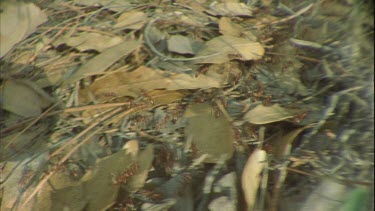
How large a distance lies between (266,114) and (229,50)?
19 cm

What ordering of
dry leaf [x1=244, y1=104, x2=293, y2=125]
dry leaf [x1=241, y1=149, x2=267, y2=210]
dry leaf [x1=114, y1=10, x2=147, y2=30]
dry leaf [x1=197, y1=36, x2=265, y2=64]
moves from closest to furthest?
dry leaf [x1=241, y1=149, x2=267, y2=210], dry leaf [x1=244, y1=104, x2=293, y2=125], dry leaf [x1=197, y1=36, x2=265, y2=64], dry leaf [x1=114, y1=10, x2=147, y2=30]

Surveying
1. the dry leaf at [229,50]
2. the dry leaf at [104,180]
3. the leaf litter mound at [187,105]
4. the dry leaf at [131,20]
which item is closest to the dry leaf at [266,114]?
the leaf litter mound at [187,105]

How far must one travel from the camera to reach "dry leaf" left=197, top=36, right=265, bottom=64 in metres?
1.23

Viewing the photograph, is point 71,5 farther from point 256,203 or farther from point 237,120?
point 256,203

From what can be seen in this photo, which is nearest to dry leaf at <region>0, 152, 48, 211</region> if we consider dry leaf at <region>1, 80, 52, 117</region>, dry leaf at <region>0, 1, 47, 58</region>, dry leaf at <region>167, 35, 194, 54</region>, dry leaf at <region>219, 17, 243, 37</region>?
dry leaf at <region>1, 80, 52, 117</region>

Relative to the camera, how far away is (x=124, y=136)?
117 centimetres

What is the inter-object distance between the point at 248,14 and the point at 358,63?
0.34 m

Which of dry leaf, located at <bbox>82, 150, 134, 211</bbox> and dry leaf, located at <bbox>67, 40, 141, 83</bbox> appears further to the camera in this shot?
dry leaf, located at <bbox>67, 40, 141, 83</bbox>

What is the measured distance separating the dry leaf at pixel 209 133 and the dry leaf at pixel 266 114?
0.05 meters

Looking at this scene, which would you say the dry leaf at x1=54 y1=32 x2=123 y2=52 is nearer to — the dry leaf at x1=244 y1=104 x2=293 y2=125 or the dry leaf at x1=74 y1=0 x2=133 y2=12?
the dry leaf at x1=74 y1=0 x2=133 y2=12

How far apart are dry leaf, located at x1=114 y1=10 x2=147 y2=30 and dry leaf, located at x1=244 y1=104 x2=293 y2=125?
0.37 m

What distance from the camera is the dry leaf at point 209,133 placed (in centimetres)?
109

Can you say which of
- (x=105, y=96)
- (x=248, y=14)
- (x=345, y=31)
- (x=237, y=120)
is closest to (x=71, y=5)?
(x=105, y=96)

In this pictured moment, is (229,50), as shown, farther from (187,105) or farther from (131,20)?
(131,20)
